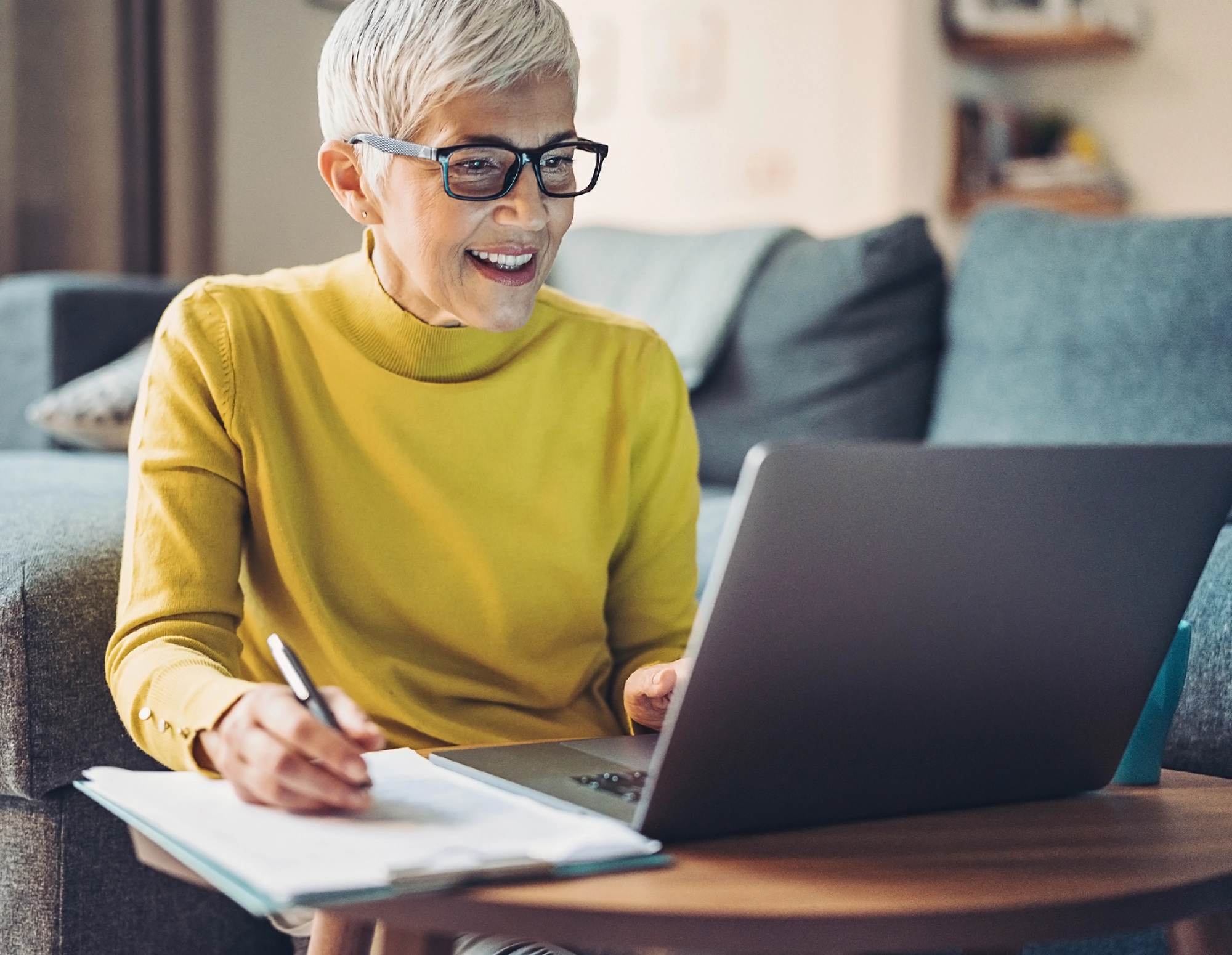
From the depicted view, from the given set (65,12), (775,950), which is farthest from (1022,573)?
(65,12)

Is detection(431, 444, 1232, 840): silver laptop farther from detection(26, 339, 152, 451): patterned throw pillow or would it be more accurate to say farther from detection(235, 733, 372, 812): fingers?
detection(26, 339, 152, 451): patterned throw pillow

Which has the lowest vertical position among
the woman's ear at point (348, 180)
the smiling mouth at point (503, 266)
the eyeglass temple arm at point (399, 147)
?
the smiling mouth at point (503, 266)

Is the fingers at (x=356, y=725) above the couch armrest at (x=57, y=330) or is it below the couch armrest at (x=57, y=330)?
above

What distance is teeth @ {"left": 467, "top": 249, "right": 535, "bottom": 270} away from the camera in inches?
Result: 39.8

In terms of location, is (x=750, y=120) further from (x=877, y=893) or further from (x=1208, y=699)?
(x=877, y=893)

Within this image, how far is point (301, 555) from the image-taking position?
1.05 m

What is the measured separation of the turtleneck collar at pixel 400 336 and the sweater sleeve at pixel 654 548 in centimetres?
15

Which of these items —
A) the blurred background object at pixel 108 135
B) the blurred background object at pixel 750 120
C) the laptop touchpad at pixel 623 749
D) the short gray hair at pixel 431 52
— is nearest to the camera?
the laptop touchpad at pixel 623 749

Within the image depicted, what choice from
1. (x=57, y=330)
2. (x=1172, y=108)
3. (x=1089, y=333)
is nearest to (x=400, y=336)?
(x=1089, y=333)

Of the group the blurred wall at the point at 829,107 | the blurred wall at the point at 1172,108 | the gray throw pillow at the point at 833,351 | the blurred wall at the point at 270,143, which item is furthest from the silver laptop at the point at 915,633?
the blurred wall at the point at 1172,108

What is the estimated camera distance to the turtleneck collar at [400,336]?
1.10 m

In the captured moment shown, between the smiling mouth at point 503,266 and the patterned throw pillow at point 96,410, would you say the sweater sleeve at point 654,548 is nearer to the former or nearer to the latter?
the smiling mouth at point 503,266

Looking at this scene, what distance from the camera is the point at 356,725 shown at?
706 millimetres

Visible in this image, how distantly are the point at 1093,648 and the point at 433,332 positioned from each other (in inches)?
22.6
